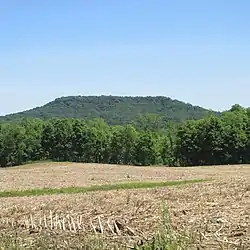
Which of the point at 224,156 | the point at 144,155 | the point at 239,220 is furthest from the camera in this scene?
the point at 144,155

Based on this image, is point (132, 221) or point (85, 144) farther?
point (85, 144)

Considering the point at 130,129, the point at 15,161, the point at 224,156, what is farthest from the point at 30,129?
the point at 224,156

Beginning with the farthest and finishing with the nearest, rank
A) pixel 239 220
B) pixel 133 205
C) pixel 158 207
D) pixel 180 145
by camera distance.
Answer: pixel 180 145, pixel 133 205, pixel 158 207, pixel 239 220

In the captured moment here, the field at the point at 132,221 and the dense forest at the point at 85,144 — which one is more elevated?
the dense forest at the point at 85,144

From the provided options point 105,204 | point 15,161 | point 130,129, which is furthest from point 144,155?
point 105,204

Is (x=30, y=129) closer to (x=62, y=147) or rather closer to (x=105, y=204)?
(x=62, y=147)

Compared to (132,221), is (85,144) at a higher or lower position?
higher

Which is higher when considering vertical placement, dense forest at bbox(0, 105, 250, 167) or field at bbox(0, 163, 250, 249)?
dense forest at bbox(0, 105, 250, 167)

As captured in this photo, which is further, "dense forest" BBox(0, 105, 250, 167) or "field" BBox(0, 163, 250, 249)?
"dense forest" BBox(0, 105, 250, 167)

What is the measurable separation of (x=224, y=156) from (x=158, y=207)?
3049 inches

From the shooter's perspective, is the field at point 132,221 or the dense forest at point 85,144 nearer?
the field at point 132,221

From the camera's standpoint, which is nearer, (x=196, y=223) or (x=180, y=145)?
(x=196, y=223)

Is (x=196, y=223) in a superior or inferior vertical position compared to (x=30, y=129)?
inferior

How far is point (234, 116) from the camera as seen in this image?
10638 centimetres
